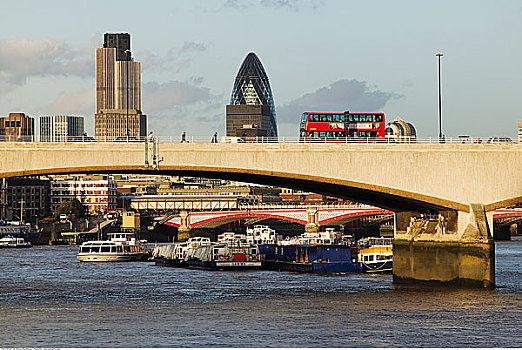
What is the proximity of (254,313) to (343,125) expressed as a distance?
26398 mm

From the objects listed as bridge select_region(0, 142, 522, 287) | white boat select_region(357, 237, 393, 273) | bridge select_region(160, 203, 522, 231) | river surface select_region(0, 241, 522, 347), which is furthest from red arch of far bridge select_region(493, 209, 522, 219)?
bridge select_region(0, 142, 522, 287)

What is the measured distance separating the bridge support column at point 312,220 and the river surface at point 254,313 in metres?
81.4

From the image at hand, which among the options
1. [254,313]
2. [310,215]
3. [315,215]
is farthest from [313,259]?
[310,215]

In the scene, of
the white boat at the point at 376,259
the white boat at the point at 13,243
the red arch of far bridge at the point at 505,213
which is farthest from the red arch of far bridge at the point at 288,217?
the white boat at the point at 376,259

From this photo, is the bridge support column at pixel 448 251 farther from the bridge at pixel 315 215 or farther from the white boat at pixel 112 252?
the bridge at pixel 315 215

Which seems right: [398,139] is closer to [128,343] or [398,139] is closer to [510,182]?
[510,182]

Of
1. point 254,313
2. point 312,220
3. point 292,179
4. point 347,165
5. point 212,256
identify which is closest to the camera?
point 254,313

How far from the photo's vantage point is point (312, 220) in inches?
7288

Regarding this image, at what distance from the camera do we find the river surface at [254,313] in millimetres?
57062

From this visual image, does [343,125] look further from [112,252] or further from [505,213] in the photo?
[505,213]

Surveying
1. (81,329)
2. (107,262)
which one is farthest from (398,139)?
(107,262)

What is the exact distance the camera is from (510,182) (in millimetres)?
81312

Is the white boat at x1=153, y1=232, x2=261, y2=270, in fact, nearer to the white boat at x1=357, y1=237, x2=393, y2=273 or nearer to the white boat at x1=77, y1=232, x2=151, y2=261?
the white boat at x1=77, y1=232, x2=151, y2=261

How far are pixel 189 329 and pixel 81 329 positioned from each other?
5.51 m
